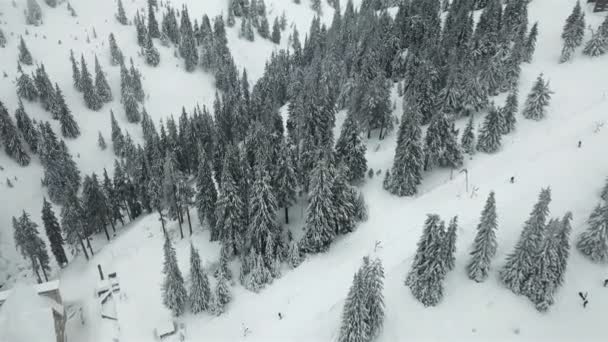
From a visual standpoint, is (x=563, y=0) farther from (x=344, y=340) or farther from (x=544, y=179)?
(x=344, y=340)

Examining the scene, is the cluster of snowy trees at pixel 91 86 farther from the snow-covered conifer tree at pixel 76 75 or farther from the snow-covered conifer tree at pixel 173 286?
the snow-covered conifer tree at pixel 173 286

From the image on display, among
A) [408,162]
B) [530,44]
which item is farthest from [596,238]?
[530,44]

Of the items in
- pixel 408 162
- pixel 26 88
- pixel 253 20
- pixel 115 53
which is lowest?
pixel 26 88

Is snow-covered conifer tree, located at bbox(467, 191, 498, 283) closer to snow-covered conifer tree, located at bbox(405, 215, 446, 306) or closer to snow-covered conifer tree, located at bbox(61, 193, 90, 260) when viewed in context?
snow-covered conifer tree, located at bbox(405, 215, 446, 306)

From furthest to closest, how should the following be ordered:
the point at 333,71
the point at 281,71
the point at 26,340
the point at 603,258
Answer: the point at 281,71 < the point at 333,71 < the point at 603,258 < the point at 26,340

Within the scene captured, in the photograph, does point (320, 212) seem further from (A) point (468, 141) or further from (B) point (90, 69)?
(B) point (90, 69)

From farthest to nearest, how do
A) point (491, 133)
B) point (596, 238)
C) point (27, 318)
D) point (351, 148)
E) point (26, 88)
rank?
point (26, 88) → point (491, 133) → point (351, 148) → point (596, 238) → point (27, 318)

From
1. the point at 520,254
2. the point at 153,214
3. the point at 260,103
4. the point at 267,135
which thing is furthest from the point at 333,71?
the point at 520,254
